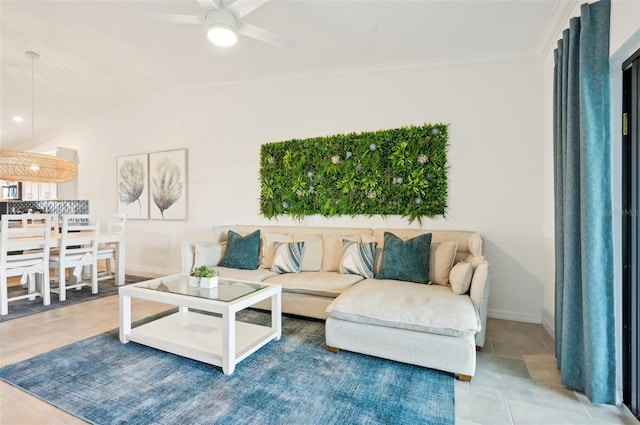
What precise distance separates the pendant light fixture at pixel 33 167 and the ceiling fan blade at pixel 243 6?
303 centimetres

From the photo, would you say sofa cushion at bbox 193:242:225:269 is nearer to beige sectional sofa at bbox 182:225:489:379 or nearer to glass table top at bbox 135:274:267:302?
beige sectional sofa at bbox 182:225:489:379

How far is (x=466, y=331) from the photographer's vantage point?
6.32 ft

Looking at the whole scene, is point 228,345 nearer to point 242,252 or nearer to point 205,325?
point 205,325

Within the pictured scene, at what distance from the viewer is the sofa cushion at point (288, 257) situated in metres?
3.27

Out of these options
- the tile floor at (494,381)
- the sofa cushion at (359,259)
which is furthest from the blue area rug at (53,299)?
the sofa cushion at (359,259)

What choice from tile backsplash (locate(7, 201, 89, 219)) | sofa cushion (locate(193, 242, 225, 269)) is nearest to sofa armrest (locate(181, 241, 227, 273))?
sofa cushion (locate(193, 242, 225, 269))

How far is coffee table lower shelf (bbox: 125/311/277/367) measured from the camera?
2.13 meters

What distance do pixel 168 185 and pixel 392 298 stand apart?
4.00 metres

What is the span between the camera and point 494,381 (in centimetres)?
196

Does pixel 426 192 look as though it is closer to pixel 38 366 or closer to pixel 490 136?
pixel 490 136

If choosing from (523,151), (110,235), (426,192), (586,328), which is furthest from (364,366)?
(110,235)

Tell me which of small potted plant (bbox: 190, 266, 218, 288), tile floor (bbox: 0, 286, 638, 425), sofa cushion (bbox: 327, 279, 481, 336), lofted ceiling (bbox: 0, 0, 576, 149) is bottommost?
tile floor (bbox: 0, 286, 638, 425)

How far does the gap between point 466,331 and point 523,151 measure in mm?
2018

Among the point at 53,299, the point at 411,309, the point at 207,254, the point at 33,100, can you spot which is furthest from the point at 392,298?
the point at 33,100
